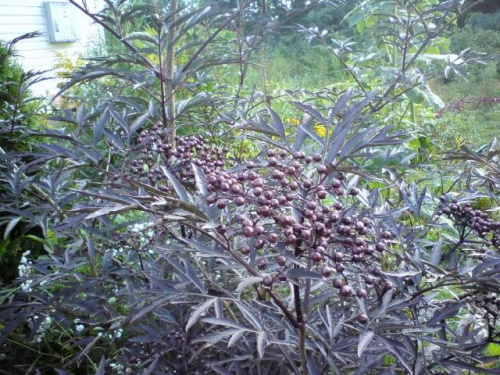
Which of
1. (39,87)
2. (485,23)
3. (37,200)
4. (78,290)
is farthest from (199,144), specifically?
(485,23)

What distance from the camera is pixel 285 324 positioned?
82cm

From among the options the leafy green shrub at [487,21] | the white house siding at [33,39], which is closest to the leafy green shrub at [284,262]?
the white house siding at [33,39]

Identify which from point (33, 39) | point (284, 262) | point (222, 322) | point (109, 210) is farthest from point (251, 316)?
point (33, 39)

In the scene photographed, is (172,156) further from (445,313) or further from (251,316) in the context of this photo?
(445,313)

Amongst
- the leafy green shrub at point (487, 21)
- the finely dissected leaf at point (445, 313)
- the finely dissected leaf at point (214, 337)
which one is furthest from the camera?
the leafy green shrub at point (487, 21)

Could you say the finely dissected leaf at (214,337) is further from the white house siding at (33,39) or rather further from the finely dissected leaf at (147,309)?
the white house siding at (33,39)

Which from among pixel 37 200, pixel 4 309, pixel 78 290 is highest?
pixel 37 200

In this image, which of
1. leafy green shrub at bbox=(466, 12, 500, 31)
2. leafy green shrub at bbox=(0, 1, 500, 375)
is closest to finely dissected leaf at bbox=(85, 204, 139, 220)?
leafy green shrub at bbox=(0, 1, 500, 375)

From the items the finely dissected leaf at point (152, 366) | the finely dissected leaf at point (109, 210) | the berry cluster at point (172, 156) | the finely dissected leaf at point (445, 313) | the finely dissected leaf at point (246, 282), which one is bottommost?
the finely dissected leaf at point (152, 366)

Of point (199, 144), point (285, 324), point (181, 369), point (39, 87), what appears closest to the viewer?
point (285, 324)

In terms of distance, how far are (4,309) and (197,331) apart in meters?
0.63

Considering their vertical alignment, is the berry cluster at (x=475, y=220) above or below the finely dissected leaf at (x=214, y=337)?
above

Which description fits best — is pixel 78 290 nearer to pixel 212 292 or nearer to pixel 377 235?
pixel 212 292

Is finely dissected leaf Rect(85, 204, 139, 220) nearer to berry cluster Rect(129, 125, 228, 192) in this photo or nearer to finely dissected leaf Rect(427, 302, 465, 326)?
berry cluster Rect(129, 125, 228, 192)
